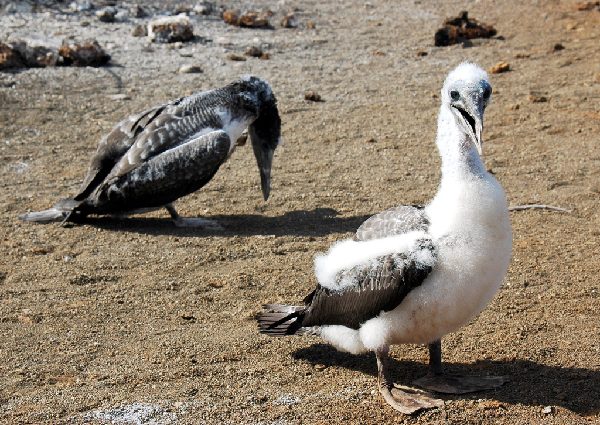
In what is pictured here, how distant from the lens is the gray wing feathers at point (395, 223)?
5559 mm

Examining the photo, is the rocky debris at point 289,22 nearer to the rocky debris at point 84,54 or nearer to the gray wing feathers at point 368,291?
the rocky debris at point 84,54

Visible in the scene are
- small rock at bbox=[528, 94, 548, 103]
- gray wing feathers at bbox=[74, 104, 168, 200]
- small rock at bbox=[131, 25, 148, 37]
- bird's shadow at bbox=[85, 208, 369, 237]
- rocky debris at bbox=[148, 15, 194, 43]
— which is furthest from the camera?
small rock at bbox=[131, 25, 148, 37]

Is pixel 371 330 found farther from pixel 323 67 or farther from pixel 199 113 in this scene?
pixel 323 67

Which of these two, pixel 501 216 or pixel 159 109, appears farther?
pixel 159 109

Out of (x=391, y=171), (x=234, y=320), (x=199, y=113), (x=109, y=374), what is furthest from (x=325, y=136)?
(x=109, y=374)

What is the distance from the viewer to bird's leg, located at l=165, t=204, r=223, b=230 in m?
8.96

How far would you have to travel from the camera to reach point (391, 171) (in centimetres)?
1002

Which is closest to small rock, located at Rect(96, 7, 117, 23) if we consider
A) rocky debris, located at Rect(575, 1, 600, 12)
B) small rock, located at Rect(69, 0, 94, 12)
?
small rock, located at Rect(69, 0, 94, 12)

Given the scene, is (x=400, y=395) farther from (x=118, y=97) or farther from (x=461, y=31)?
(x=461, y=31)

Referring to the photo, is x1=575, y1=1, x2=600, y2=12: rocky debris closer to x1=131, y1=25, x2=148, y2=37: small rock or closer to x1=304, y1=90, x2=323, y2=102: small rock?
x1=304, y1=90, x2=323, y2=102: small rock

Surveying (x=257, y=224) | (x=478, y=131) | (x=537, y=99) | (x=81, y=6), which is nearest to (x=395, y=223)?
(x=478, y=131)

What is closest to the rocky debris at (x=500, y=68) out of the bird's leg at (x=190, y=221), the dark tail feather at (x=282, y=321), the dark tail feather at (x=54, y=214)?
the bird's leg at (x=190, y=221)

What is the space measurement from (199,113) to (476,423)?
479 cm

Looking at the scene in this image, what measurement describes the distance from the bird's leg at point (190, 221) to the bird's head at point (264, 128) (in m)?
0.69
